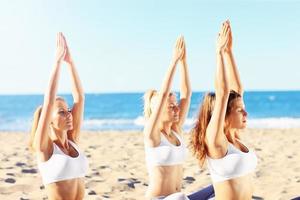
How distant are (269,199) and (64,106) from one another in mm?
3374

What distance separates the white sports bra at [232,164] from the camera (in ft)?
13.5

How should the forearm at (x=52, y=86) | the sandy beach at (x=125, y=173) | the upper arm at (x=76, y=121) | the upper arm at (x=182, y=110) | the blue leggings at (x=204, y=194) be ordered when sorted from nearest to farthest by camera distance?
the forearm at (x=52, y=86) < the upper arm at (x=76, y=121) < the blue leggings at (x=204, y=194) < the upper arm at (x=182, y=110) < the sandy beach at (x=125, y=173)

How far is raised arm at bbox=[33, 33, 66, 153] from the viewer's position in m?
3.93

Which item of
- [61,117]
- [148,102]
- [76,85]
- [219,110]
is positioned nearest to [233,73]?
[148,102]

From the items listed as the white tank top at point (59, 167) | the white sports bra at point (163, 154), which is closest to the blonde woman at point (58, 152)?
the white tank top at point (59, 167)

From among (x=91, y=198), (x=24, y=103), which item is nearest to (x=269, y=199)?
(x=91, y=198)

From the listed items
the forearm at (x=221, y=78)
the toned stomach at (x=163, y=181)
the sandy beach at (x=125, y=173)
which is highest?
the forearm at (x=221, y=78)

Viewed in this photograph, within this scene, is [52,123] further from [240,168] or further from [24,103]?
[24,103]

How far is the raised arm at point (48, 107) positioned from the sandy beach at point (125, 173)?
268 cm

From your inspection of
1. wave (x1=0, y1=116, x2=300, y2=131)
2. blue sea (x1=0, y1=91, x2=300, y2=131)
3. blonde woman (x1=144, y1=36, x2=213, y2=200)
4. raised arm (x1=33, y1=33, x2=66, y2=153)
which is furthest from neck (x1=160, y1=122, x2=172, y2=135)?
wave (x1=0, y1=116, x2=300, y2=131)

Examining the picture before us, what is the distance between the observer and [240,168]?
4.13 metres

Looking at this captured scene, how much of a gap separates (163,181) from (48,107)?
45.9 inches

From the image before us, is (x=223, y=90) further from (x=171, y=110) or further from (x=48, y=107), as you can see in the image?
(x=48, y=107)

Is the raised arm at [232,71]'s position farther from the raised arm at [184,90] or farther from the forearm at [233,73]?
the raised arm at [184,90]
